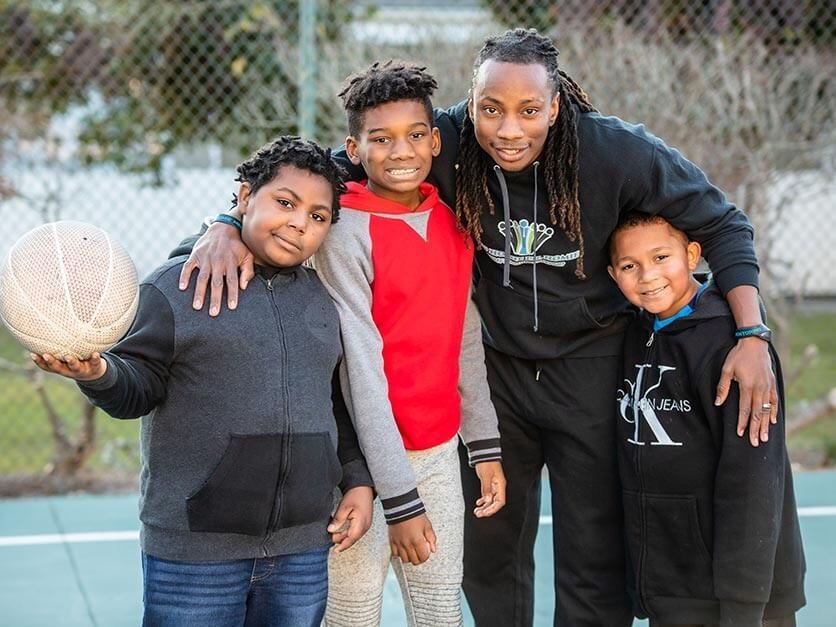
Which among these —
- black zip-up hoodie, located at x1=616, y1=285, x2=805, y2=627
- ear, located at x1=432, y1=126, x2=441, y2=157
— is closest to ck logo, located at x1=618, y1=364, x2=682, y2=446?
black zip-up hoodie, located at x1=616, y1=285, x2=805, y2=627

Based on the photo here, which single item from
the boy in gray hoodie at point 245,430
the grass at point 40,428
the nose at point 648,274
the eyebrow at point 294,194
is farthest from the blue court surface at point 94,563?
the eyebrow at point 294,194

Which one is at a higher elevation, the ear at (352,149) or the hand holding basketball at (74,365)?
the ear at (352,149)

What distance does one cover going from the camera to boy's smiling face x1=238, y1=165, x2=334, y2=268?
2.49 metres

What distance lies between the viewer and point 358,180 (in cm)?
287

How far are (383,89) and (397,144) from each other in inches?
5.3

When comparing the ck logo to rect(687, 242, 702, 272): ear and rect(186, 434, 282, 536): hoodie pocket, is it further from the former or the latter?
rect(186, 434, 282, 536): hoodie pocket

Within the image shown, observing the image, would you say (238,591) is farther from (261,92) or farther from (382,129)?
(261,92)

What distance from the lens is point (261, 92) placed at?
20.4ft

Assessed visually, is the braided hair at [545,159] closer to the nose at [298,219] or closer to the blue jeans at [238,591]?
the nose at [298,219]

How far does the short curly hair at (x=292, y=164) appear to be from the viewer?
2553 millimetres

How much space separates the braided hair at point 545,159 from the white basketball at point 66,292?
96cm

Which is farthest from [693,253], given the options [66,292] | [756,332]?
[66,292]

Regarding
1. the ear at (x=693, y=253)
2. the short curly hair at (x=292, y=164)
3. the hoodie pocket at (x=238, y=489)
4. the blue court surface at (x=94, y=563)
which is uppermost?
the short curly hair at (x=292, y=164)

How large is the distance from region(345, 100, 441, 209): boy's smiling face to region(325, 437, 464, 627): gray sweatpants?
668 mm
